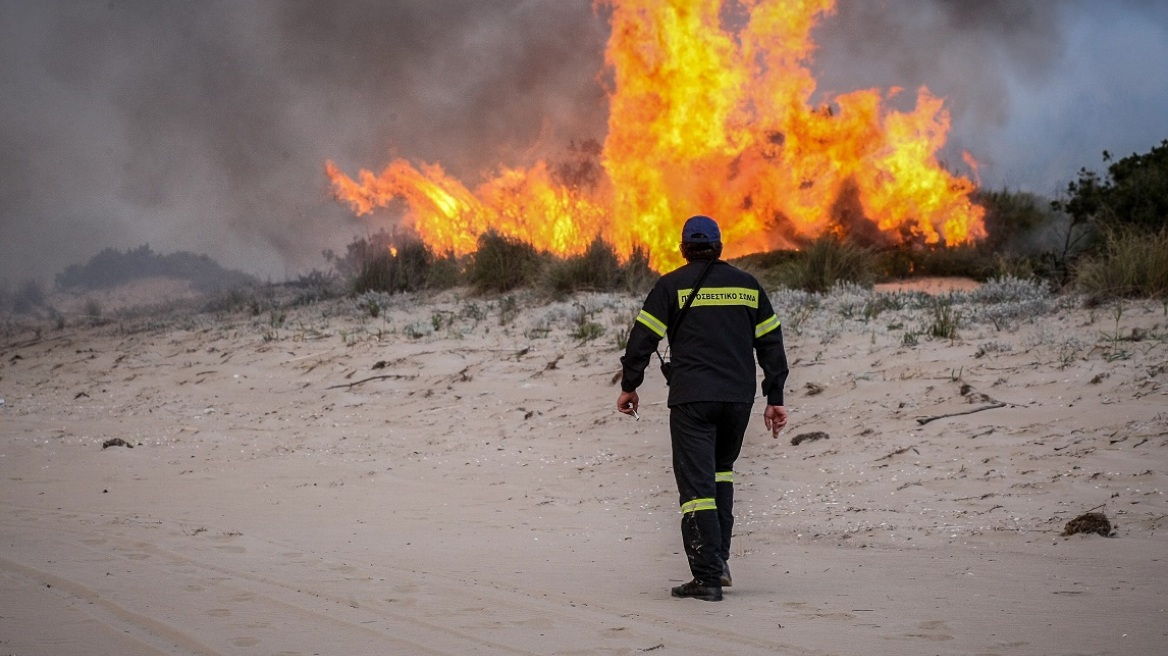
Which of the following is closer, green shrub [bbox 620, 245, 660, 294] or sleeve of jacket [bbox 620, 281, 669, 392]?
sleeve of jacket [bbox 620, 281, 669, 392]

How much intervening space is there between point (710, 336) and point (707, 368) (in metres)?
0.15

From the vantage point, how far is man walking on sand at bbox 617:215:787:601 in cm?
510

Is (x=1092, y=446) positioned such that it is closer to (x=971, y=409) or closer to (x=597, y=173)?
(x=971, y=409)

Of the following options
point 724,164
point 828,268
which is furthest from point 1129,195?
point 724,164

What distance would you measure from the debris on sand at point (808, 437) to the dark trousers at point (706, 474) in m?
3.30

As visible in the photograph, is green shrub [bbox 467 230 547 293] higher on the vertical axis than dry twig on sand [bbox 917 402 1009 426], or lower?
higher

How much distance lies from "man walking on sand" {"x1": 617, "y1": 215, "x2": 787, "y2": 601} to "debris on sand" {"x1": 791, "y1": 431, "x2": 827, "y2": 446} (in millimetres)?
3189

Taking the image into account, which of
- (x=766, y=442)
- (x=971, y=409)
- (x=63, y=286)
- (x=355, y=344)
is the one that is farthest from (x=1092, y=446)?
(x=63, y=286)

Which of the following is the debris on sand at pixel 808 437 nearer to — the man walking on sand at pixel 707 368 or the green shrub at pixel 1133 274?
the man walking on sand at pixel 707 368

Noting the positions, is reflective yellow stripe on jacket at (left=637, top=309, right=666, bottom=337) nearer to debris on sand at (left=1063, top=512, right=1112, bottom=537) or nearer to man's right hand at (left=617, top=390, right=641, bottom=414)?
man's right hand at (left=617, top=390, right=641, bottom=414)

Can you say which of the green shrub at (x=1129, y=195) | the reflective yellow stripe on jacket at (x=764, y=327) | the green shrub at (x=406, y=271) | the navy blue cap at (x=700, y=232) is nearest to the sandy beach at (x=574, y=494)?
the reflective yellow stripe on jacket at (x=764, y=327)

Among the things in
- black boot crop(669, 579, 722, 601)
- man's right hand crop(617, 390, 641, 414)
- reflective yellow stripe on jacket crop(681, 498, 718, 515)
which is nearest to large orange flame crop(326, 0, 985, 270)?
man's right hand crop(617, 390, 641, 414)

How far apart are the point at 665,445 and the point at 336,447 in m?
2.89

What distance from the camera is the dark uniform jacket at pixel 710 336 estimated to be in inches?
204
